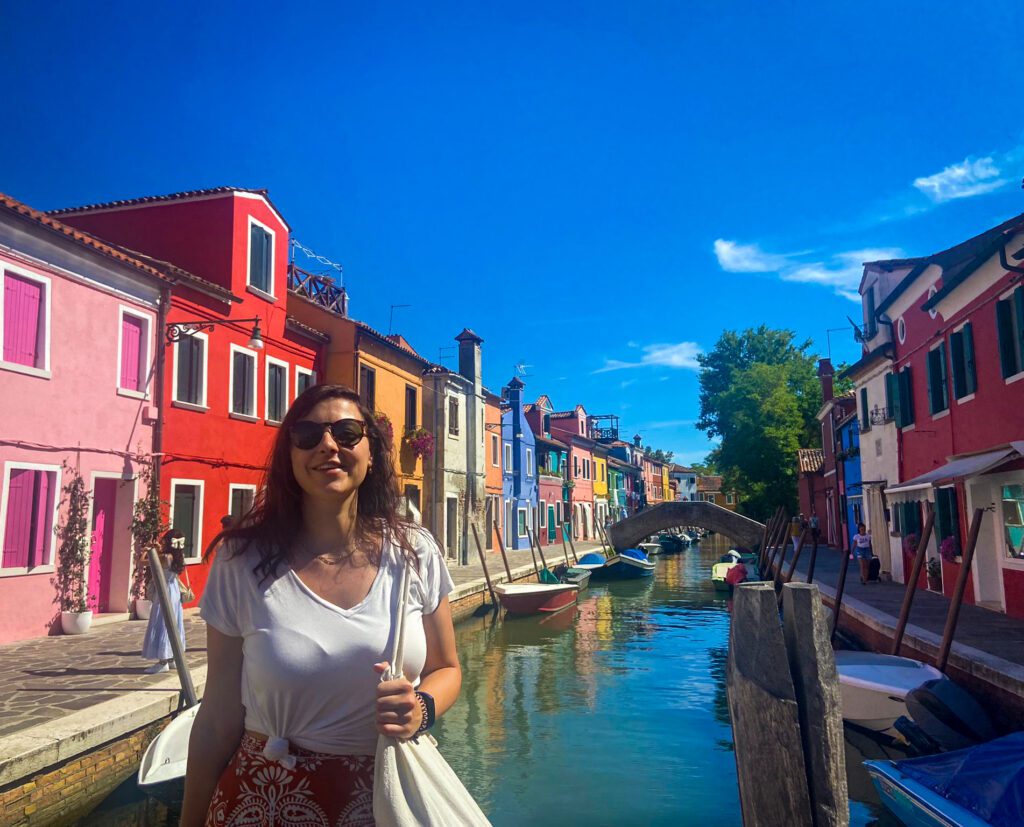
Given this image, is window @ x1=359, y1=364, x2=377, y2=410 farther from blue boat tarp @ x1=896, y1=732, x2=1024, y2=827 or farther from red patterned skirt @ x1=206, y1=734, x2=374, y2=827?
red patterned skirt @ x1=206, y1=734, x2=374, y2=827

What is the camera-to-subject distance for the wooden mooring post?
263cm

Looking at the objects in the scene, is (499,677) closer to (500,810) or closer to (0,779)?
(500,810)

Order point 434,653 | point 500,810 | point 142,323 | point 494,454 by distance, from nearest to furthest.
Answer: point 434,653
point 500,810
point 142,323
point 494,454

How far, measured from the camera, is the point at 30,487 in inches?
410

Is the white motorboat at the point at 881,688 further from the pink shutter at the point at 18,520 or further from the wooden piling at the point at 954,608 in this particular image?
the pink shutter at the point at 18,520

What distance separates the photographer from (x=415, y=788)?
63.0 inches

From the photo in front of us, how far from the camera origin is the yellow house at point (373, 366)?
19.0 meters

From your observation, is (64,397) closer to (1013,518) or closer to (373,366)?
(373,366)

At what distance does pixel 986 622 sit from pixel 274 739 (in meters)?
11.8

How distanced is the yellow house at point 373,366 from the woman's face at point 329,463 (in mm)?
14554

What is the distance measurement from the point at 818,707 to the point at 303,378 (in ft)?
53.8

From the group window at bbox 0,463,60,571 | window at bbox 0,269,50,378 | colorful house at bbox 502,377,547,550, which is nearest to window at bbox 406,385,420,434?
colorful house at bbox 502,377,547,550

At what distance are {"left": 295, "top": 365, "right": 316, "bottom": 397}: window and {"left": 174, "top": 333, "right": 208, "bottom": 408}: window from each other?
3.40m

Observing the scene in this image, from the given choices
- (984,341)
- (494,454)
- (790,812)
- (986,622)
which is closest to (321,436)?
(790,812)
